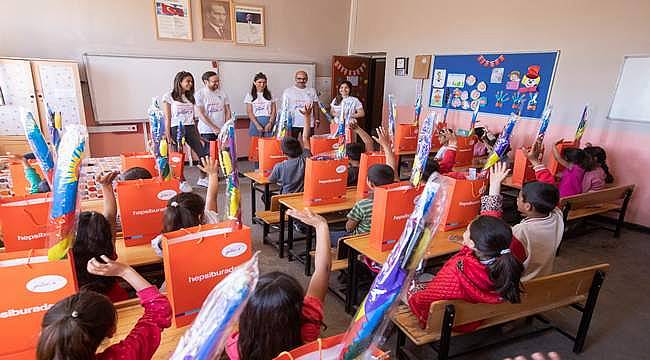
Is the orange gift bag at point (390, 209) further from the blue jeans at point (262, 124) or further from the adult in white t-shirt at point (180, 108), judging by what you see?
the blue jeans at point (262, 124)

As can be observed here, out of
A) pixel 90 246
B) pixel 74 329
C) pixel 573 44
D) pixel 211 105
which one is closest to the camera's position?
pixel 74 329

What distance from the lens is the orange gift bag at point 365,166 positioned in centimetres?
282

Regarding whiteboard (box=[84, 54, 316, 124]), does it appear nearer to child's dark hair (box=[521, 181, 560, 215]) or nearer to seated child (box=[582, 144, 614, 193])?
seated child (box=[582, 144, 614, 193])

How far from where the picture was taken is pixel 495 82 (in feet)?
17.0

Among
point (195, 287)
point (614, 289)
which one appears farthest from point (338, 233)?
point (614, 289)

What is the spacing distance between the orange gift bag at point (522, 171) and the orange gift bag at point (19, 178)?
3890 millimetres

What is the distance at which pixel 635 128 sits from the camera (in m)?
3.93

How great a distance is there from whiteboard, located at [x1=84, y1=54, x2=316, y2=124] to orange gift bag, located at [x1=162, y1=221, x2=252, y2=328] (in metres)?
4.92

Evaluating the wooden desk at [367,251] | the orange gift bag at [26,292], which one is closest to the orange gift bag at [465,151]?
the wooden desk at [367,251]

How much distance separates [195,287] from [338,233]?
1.55 metres

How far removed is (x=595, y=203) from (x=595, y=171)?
1.82ft

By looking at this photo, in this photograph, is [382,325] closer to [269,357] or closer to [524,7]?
[269,357]

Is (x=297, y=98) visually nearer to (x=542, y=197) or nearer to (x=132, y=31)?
(x=132, y=31)

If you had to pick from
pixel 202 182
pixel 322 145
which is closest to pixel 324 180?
pixel 322 145
